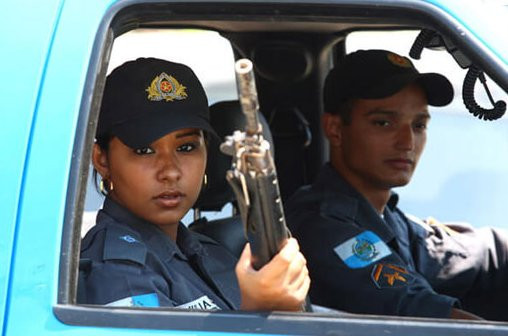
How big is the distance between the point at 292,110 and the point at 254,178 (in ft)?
6.68

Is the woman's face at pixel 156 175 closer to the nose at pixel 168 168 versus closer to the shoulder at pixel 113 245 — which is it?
the nose at pixel 168 168

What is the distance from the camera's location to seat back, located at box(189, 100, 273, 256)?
10.2ft

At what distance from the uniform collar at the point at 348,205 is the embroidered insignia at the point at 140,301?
0.96 meters

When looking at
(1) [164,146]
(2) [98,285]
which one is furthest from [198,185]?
(2) [98,285]

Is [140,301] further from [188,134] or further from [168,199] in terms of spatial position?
[188,134]

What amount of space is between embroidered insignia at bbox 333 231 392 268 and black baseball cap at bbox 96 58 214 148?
1.86 feet

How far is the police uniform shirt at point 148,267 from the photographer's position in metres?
2.18

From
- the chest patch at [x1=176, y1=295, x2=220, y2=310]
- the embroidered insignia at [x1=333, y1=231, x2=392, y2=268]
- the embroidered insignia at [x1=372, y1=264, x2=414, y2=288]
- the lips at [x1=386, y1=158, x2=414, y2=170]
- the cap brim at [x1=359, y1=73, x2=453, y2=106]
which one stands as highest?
the cap brim at [x1=359, y1=73, x2=453, y2=106]

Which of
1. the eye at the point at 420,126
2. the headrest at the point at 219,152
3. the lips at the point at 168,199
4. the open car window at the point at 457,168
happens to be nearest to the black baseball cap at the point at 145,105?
the lips at the point at 168,199

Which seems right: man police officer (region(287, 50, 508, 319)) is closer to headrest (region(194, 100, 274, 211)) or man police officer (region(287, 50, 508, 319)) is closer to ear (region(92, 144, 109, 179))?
headrest (region(194, 100, 274, 211))

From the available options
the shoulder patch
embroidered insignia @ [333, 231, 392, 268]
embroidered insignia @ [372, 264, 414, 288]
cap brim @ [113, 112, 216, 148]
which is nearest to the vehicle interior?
the shoulder patch

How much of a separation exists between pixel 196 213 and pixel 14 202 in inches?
54.1

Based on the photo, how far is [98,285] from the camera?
217cm

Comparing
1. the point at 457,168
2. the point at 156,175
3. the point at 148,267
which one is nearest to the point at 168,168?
the point at 156,175
